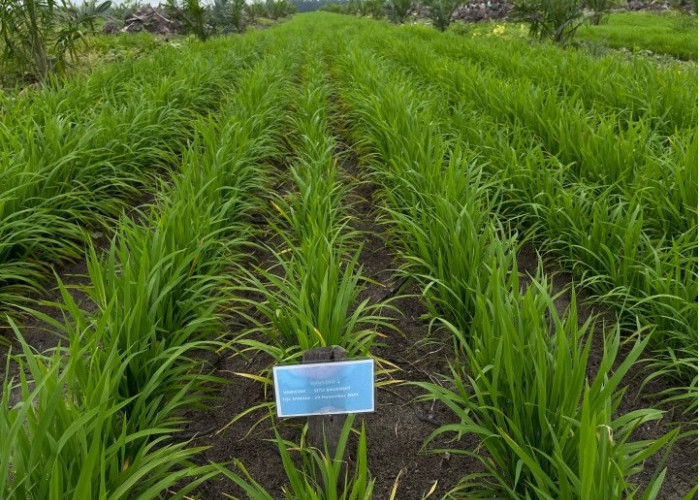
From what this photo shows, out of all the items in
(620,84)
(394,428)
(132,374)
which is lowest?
(394,428)

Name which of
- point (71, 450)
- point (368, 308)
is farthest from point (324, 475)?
point (368, 308)

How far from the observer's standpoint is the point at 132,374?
1.56m

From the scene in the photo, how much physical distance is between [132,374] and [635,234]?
6.17 ft

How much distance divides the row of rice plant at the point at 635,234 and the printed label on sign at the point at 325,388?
1.01 m

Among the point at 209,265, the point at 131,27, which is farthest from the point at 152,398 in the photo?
the point at 131,27

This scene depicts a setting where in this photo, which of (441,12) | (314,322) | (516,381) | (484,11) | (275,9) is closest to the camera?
(516,381)

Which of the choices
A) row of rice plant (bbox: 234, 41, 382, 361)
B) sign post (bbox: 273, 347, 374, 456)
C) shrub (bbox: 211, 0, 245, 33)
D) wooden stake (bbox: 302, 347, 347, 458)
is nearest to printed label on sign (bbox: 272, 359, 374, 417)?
sign post (bbox: 273, 347, 374, 456)

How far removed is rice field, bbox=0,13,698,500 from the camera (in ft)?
4.16

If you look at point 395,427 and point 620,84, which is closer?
point 395,427

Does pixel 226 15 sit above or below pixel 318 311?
above

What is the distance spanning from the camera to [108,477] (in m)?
1.21

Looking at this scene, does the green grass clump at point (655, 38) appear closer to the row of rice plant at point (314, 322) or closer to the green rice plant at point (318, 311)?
the row of rice plant at point (314, 322)

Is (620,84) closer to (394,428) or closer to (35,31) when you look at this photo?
(394,428)

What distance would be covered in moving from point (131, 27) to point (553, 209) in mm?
20655
